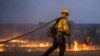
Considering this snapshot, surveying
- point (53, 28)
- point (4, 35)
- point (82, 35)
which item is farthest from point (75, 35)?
point (53, 28)

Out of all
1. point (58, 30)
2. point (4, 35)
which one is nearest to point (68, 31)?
point (58, 30)

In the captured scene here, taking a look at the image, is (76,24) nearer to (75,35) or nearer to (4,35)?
(75,35)

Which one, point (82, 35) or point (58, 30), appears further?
point (82, 35)

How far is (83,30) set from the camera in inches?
3595

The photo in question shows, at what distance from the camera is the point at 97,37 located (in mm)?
86125

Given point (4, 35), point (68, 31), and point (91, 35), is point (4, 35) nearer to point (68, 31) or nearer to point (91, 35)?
point (91, 35)

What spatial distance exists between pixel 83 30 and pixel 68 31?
2937 inches

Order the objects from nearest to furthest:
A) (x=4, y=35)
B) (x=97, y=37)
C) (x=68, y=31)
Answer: (x=68, y=31) < (x=4, y=35) < (x=97, y=37)

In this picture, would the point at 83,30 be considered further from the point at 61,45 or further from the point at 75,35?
the point at 61,45

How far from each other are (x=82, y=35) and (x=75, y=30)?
2.03 m

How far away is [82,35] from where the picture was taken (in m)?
88.4

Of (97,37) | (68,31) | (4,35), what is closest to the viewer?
(68,31)

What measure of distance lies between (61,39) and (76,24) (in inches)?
2934

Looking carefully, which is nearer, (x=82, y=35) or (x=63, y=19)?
(x=63, y=19)
